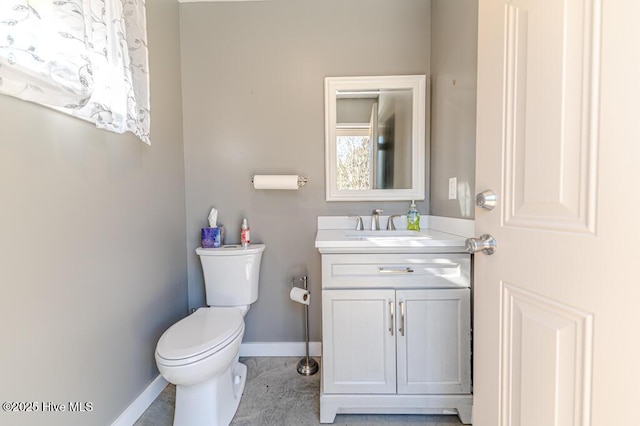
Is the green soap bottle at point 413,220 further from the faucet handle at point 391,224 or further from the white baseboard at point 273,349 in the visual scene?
the white baseboard at point 273,349

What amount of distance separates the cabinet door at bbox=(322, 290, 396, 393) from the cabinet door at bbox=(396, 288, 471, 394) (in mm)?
57

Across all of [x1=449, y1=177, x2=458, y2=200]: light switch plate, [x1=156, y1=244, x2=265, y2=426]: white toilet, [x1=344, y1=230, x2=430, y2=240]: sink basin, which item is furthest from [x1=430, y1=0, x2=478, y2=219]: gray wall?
[x1=156, y1=244, x2=265, y2=426]: white toilet

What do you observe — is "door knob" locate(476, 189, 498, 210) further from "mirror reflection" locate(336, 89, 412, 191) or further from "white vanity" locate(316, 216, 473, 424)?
"mirror reflection" locate(336, 89, 412, 191)

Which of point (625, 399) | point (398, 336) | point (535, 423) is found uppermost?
point (625, 399)

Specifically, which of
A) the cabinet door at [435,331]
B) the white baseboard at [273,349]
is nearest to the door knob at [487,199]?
the cabinet door at [435,331]

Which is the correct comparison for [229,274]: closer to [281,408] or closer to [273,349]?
[273,349]

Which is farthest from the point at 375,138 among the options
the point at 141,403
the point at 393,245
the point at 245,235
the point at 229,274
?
the point at 141,403

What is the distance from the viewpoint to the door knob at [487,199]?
2.42ft

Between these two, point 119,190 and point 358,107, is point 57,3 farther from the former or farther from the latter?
point 358,107

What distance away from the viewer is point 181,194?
183 cm

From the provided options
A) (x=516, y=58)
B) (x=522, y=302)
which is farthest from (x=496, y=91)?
(x=522, y=302)

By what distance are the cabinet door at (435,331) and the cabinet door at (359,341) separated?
0.19ft

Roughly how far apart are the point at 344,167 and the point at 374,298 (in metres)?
0.88

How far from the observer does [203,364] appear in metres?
1.14
